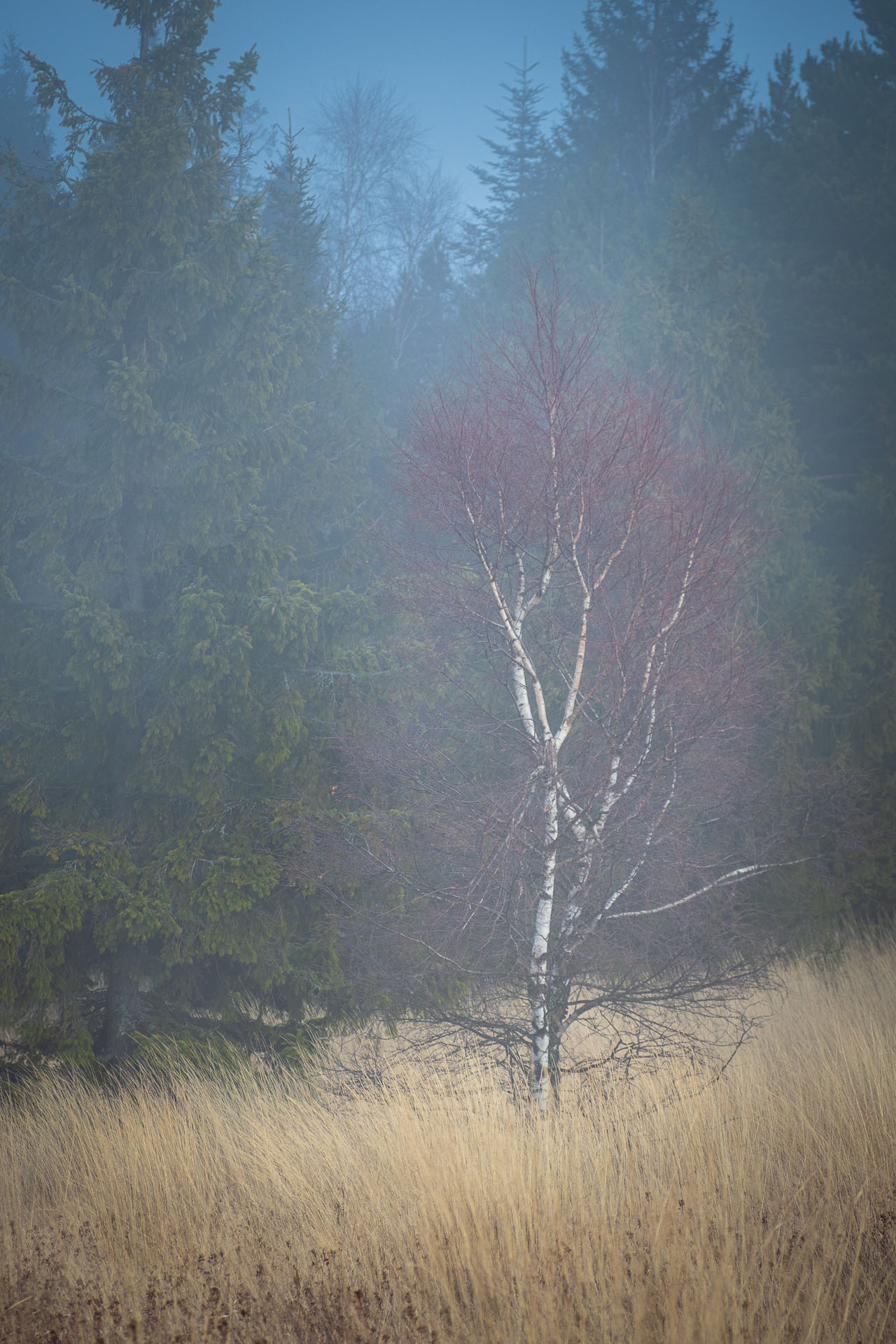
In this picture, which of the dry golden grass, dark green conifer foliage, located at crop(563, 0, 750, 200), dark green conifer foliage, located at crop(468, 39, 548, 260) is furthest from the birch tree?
dark green conifer foliage, located at crop(468, 39, 548, 260)

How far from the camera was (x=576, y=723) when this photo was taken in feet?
24.1

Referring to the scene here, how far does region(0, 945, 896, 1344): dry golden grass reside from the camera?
342 cm

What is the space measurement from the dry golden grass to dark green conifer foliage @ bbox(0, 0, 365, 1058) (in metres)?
1.45

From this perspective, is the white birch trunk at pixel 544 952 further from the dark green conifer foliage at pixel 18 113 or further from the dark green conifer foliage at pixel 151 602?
the dark green conifer foliage at pixel 18 113

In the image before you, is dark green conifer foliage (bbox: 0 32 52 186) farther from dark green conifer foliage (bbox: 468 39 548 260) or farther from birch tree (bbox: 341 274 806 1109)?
birch tree (bbox: 341 274 806 1109)

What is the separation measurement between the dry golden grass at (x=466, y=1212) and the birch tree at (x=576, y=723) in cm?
88

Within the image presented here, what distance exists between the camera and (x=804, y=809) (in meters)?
8.19

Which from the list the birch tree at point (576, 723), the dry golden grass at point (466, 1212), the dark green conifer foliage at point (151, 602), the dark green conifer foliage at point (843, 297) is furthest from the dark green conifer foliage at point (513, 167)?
the dry golden grass at point (466, 1212)

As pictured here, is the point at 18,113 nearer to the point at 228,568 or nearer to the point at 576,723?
the point at 228,568

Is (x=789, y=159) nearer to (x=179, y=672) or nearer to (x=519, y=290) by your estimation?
(x=519, y=290)

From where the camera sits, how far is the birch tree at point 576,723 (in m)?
5.87

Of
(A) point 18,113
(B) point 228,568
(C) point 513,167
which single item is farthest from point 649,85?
(B) point 228,568

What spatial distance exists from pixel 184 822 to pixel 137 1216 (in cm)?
361

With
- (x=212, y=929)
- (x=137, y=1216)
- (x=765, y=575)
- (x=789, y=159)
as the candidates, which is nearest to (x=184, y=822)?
(x=212, y=929)
